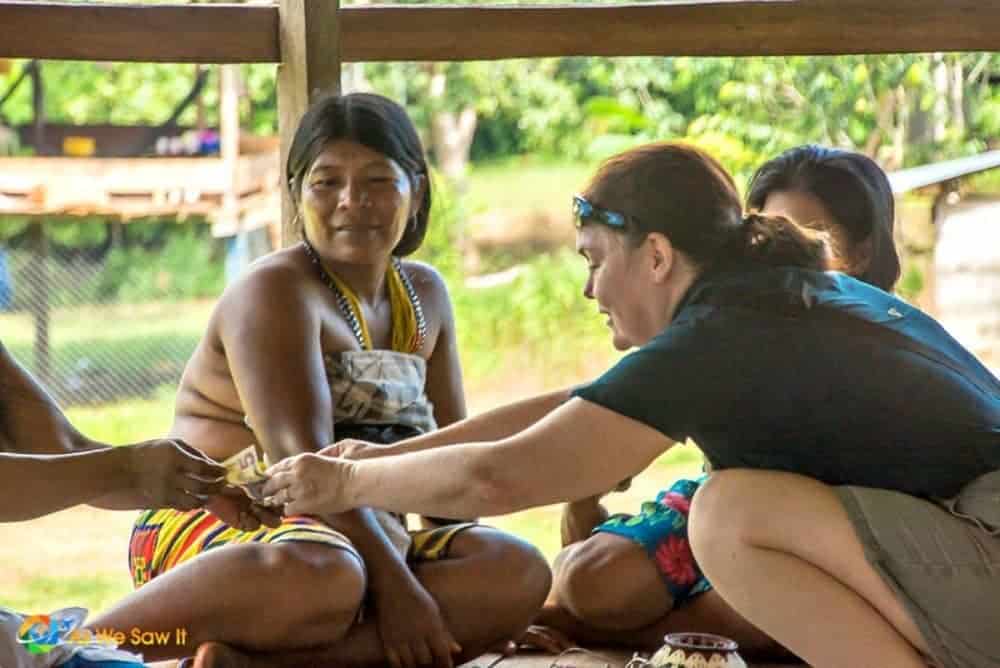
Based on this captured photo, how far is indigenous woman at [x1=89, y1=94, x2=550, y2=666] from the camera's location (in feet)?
10.3

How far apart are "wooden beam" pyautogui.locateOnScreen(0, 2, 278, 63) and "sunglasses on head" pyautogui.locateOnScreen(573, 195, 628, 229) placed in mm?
1191

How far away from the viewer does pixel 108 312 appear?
7.49 meters

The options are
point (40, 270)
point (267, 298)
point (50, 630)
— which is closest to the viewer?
point (50, 630)

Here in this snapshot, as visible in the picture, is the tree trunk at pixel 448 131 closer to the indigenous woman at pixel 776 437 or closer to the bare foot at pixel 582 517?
the bare foot at pixel 582 517

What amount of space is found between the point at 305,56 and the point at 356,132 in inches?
11.7

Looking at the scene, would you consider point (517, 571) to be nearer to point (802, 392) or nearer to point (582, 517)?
point (582, 517)

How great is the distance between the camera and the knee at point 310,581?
3133 millimetres

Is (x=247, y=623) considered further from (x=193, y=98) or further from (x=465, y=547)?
(x=193, y=98)

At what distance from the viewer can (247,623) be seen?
3.15 metres

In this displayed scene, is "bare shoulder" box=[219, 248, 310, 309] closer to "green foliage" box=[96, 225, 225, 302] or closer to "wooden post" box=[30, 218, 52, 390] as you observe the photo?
"wooden post" box=[30, 218, 52, 390]

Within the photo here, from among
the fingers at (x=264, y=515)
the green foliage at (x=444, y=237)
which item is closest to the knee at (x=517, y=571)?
the fingers at (x=264, y=515)

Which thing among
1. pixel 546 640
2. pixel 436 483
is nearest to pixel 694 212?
pixel 436 483

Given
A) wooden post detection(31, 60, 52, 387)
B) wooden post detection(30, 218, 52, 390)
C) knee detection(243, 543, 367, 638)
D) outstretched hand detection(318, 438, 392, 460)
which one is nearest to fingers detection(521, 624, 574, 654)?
knee detection(243, 543, 367, 638)

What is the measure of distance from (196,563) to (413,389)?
61 centimetres
